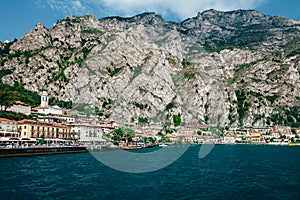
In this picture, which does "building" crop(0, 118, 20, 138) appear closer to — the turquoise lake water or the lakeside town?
the lakeside town

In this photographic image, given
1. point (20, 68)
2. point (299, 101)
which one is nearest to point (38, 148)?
point (20, 68)

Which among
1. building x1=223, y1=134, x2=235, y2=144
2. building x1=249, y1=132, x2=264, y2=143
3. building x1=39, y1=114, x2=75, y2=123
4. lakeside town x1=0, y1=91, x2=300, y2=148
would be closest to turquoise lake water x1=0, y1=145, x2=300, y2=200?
lakeside town x1=0, y1=91, x2=300, y2=148

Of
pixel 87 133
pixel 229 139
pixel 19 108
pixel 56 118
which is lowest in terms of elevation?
pixel 229 139

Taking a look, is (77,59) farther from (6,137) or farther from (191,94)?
(6,137)

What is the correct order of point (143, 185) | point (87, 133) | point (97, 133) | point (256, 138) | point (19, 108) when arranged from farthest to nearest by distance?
point (256, 138), point (97, 133), point (87, 133), point (19, 108), point (143, 185)

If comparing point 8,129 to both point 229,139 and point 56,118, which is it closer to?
point 56,118

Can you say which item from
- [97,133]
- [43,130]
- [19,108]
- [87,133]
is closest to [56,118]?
[19,108]

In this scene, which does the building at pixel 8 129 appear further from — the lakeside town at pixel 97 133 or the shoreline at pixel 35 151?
the shoreline at pixel 35 151
